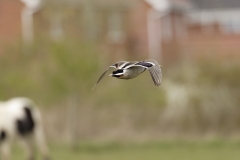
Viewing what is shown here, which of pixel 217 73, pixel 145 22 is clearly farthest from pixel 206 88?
pixel 145 22

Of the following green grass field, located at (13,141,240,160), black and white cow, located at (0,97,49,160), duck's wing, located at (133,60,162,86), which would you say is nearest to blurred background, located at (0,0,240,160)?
green grass field, located at (13,141,240,160)

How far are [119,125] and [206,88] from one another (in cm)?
307

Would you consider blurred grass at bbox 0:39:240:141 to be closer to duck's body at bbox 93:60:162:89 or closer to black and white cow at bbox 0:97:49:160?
black and white cow at bbox 0:97:49:160

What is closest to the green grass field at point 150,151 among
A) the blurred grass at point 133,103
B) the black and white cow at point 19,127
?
the black and white cow at point 19,127

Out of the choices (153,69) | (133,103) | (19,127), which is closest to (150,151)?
(133,103)

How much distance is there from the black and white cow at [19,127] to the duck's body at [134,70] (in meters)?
13.1

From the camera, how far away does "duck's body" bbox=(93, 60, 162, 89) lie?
223 cm

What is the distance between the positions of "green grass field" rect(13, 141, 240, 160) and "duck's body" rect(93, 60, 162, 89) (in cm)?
1500

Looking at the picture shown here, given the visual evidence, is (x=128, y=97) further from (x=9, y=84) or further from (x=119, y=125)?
(x=9, y=84)

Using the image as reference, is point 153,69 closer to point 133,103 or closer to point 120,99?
point 120,99

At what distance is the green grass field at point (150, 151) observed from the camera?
18.3m

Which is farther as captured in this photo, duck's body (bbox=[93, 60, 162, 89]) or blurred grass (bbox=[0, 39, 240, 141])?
blurred grass (bbox=[0, 39, 240, 141])

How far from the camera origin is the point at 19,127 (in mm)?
16781

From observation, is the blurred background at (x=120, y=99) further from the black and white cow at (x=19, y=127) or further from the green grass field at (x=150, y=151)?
the black and white cow at (x=19, y=127)
